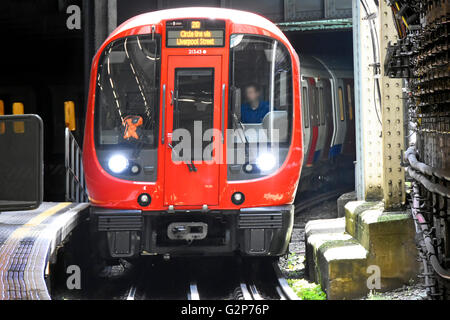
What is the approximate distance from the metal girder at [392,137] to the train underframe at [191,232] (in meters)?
1.06

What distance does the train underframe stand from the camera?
7629 mm

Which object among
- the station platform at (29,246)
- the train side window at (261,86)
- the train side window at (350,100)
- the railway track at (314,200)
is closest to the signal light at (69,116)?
the station platform at (29,246)

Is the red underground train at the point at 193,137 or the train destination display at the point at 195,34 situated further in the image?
the train destination display at the point at 195,34

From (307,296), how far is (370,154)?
6.72 ft

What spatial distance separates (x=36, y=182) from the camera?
2.26m

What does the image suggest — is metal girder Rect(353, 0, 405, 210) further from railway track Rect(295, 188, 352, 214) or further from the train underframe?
railway track Rect(295, 188, 352, 214)

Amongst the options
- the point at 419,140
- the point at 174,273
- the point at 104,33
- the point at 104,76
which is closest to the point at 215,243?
the point at 174,273

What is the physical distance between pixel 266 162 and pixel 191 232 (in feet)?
3.55

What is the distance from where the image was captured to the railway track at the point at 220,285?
767 cm

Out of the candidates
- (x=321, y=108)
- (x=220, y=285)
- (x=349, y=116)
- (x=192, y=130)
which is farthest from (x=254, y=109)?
(x=349, y=116)

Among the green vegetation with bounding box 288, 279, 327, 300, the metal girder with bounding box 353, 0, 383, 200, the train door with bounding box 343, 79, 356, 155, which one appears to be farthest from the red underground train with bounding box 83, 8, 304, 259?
the train door with bounding box 343, 79, 356, 155

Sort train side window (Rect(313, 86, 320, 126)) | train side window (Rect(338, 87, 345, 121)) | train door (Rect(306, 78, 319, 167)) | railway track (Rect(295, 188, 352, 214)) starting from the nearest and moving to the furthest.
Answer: train door (Rect(306, 78, 319, 167)) < train side window (Rect(313, 86, 320, 126)) < railway track (Rect(295, 188, 352, 214)) < train side window (Rect(338, 87, 345, 121))

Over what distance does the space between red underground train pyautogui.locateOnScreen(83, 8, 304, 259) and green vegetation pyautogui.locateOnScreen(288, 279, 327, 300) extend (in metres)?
0.55

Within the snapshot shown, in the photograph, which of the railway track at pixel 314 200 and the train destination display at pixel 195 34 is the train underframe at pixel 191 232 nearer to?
the train destination display at pixel 195 34
